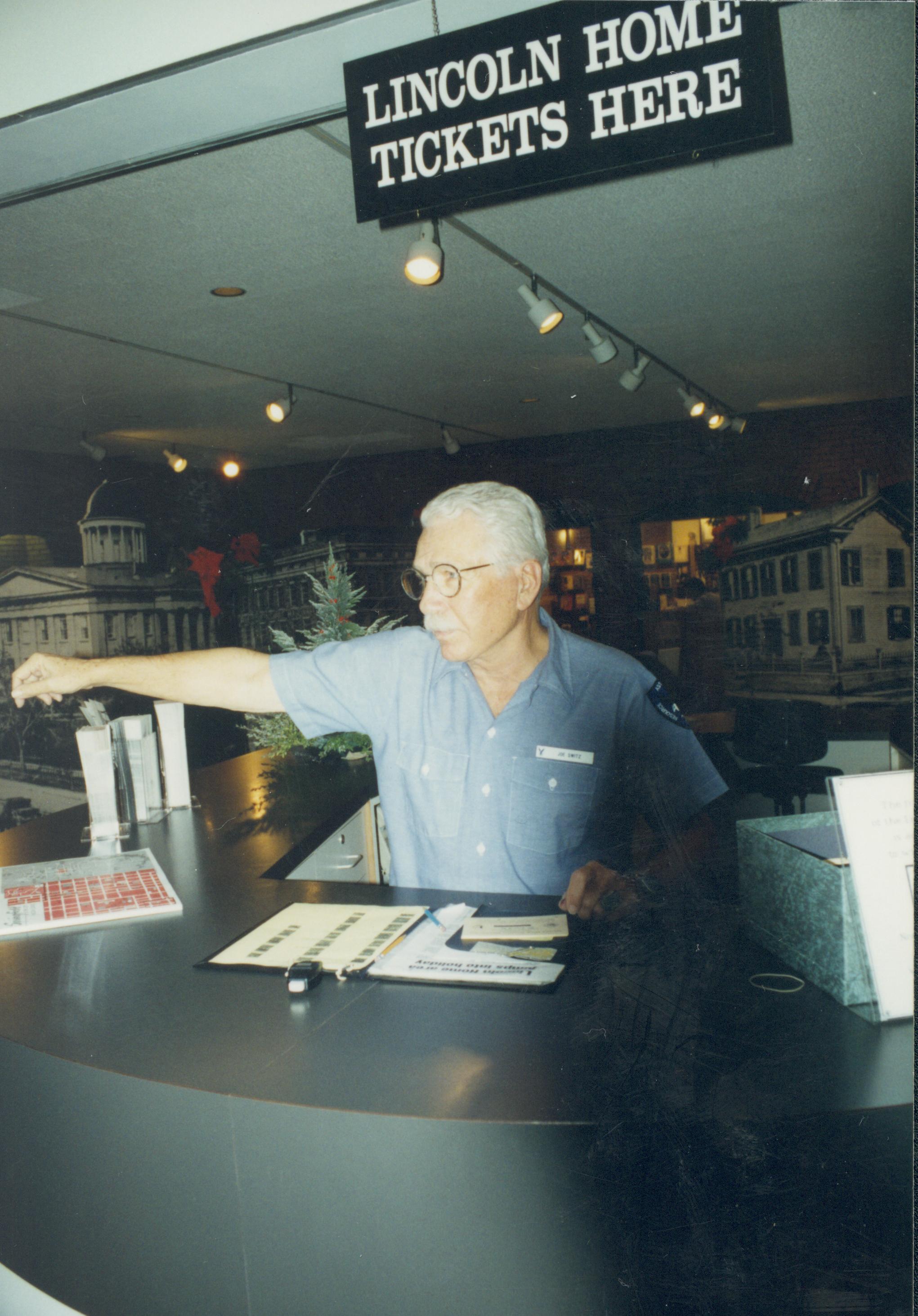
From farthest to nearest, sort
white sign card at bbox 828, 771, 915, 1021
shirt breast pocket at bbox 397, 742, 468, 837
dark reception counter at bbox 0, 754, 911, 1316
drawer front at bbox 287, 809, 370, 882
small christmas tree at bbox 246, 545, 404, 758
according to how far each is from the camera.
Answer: small christmas tree at bbox 246, 545, 404, 758 < drawer front at bbox 287, 809, 370, 882 < shirt breast pocket at bbox 397, 742, 468, 837 < white sign card at bbox 828, 771, 915, 1021 < dark reception counter at bbox 0, 754, 911, 1316

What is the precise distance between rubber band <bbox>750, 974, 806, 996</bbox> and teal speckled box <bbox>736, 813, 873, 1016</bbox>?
0.04ft

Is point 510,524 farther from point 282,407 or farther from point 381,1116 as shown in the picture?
point 381,1116

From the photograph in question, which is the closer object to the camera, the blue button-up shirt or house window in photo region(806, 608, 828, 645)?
house window in photo region(806, 608, 828, 645)

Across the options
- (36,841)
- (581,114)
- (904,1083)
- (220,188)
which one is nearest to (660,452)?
(581,114)

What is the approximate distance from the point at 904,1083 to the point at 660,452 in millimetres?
1128

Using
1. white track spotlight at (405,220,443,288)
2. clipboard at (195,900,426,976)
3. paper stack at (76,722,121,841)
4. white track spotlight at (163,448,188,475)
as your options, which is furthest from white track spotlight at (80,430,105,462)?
clipboard at (195,900,426,976)

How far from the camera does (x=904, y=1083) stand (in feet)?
2.72

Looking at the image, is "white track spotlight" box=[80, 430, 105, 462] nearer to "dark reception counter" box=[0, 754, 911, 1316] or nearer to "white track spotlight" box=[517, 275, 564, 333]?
"white track spotlight" box=[517, 275, 564, 333]

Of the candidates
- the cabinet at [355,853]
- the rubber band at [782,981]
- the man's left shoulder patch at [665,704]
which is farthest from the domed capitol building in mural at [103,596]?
the rubber band at [782,981]

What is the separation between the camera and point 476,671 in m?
1.82

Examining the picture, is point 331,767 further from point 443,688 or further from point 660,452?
point 660,452

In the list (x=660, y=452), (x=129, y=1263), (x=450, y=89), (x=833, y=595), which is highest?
(x=450, y=89)

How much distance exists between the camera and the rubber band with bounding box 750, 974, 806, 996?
1.00 metres

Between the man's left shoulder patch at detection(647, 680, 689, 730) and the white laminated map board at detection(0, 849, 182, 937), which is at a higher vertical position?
the man's left shoulder patch at detection(647, 680, 689, 730)
